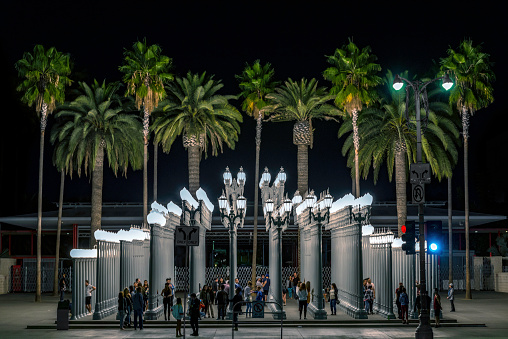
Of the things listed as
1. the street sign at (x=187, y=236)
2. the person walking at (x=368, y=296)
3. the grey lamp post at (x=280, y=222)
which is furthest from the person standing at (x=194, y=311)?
the person walking at (x=368, y=296)

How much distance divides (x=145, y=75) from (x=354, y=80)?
44.1 feet

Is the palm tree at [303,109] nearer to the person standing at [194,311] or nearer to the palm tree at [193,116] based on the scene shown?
the palm tree at [193,116]

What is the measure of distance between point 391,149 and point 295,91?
24.8 ft

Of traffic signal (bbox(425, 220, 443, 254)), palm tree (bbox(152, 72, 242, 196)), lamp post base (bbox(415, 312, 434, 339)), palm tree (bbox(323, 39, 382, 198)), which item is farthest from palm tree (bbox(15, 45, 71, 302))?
lamp post base (bbox(415, 312, 434, 339))

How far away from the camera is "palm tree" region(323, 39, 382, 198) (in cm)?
4306

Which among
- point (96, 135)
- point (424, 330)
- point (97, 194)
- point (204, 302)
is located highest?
point (96, 135)

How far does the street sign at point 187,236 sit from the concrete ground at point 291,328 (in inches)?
184

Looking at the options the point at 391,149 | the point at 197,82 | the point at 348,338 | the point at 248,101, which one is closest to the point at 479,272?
the point at 391,149

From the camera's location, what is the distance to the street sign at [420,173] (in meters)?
21.6

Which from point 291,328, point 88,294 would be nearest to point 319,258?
point 291,328

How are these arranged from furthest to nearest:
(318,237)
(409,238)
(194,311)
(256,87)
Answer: (256,87)
(318,237)
(194,311)
(409,238)

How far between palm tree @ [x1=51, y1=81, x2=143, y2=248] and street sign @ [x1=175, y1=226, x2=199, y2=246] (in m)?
25.5

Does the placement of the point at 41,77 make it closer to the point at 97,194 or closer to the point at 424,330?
the point at 97,194

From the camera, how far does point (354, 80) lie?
4347 cm
